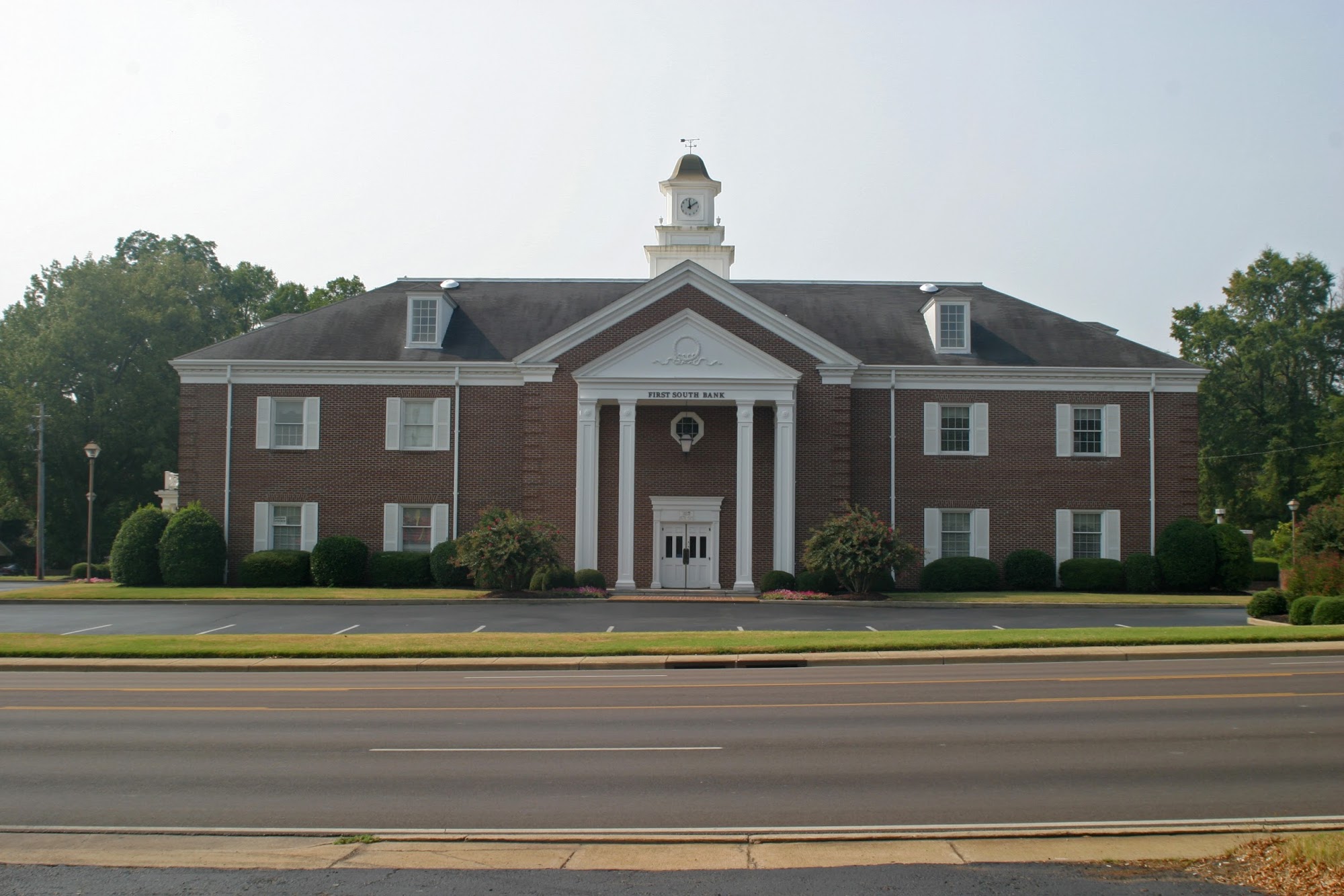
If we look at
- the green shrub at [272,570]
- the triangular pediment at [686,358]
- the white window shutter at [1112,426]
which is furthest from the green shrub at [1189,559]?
the green shrub at [272,570]

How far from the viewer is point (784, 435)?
34.6 m

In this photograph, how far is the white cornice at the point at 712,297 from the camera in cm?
3506

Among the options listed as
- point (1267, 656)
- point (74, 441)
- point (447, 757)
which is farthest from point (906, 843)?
point (74, 441)

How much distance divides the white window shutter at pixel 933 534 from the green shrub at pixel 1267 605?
1071cm

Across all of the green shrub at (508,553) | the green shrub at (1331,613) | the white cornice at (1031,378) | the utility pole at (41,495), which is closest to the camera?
the green shrub at (1331,613)

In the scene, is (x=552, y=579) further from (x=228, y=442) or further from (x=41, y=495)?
(x=41, y=495)

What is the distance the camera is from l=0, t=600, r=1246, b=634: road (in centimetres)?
2491

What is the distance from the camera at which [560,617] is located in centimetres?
2691

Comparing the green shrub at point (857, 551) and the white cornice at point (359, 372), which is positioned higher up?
the white cornice at point (359, 372)

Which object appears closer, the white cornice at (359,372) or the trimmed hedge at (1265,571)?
the white cornice at (359,372)

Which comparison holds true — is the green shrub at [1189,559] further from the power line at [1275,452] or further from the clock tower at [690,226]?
the power line at [1275,452]

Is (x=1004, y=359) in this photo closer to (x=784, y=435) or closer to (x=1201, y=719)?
(x=784, y=435)

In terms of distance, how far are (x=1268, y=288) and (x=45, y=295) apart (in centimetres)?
6740

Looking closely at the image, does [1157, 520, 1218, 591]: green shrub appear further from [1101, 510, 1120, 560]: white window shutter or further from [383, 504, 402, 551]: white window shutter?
[383, 504, 402, 551]: white window shutter
